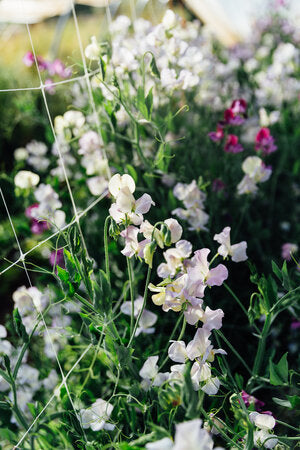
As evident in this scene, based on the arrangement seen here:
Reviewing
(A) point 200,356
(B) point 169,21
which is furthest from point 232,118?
(A) point 200,356

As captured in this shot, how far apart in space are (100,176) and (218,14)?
3.63m

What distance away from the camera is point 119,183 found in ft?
2.51

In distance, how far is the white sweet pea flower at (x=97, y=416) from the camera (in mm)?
838

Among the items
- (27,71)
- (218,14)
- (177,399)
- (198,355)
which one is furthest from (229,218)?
(218,14)

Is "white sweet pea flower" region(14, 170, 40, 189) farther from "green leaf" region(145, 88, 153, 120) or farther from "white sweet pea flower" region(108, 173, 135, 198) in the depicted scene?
"white sweet pea flower" region(108, 173, 135, 198)

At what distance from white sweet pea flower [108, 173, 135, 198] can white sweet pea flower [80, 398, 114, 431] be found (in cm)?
37

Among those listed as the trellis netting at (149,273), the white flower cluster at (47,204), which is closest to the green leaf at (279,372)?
the trellis netting at (149,273)

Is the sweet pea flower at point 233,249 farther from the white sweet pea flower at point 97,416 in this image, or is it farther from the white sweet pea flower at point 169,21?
the white sweet pea flower at point 169,21

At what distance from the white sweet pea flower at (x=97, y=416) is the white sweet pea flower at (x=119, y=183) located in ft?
1.22

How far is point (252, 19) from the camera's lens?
392cm

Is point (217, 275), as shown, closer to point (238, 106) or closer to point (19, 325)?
point (19, 325)

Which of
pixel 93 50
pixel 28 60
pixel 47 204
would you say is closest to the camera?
pixel 93 50

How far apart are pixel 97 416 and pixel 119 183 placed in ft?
1.38

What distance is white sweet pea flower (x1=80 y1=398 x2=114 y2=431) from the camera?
838mm
